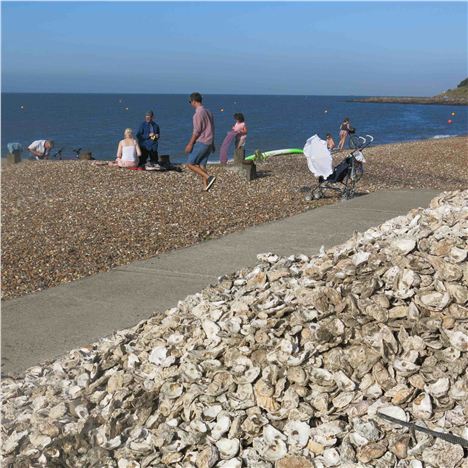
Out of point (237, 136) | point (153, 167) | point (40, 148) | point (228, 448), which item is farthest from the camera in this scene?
point (40, 148)

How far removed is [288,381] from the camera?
11.3 ft

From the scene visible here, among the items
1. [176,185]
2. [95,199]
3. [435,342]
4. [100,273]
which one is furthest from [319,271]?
[176,185]

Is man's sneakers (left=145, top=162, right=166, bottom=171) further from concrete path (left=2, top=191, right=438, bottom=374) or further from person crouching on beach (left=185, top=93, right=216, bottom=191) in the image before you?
concrete path (left=2, top=191, right=438, bottom=374)

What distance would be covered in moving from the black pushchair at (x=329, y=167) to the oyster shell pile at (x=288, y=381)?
6802mm

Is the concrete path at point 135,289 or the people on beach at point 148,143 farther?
the people on beach at point 148,143

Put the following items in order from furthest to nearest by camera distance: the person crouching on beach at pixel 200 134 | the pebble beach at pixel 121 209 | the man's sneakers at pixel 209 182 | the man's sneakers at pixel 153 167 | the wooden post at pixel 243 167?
the man's sneakers at pixel 153 167, the wooden post at pixel 243 167, the man's sneakers at pixel 209 182, the person crouching on beach at pixel 200 134, the pebble beach at pixel 121 209

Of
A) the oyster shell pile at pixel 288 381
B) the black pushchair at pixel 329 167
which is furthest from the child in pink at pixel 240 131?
the oyster shell pile at pixel 288 381

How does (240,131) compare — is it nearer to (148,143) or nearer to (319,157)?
(148,143)

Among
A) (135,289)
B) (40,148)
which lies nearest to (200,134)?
(135,289)

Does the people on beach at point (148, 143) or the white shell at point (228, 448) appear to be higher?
the people on beach at point (148, 143)

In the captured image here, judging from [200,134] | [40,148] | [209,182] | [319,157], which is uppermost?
[200,134]

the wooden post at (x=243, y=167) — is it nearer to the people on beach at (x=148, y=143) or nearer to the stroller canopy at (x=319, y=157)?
the people on beach at (x=148, y=143)

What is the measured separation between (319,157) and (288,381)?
25.8 ft

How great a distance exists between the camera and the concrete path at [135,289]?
4910 millimetres
